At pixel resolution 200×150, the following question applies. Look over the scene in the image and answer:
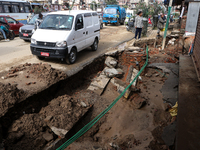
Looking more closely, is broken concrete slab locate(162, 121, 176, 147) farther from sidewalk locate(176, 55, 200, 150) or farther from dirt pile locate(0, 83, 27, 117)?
dirt pile locate(0, 83, 27, 117)

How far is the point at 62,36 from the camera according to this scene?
6273 millimetres

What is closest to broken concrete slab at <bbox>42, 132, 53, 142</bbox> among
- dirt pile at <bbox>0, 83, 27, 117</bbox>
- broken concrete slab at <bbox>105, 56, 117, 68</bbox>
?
dirt pile at <bbox>0, 83, 27, 117</bbox>

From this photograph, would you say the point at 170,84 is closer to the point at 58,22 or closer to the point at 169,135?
the point at 169,135

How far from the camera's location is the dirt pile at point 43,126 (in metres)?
3.54

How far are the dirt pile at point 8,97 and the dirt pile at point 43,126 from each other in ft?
1.31

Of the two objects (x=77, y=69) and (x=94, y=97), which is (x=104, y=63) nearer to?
(x=77, y=69)

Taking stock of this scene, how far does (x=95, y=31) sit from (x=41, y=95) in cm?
536

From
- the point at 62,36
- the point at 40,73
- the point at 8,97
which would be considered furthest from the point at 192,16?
the point at 8,97

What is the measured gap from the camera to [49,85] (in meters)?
5.03

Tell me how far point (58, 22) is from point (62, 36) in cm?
100

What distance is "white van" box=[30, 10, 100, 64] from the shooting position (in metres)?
6.22

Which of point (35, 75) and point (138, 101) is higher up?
point (35, 75)

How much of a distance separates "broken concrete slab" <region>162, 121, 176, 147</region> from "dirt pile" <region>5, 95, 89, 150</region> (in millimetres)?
2180

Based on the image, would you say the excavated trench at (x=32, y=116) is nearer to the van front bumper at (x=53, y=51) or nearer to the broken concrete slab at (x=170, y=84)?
the van front bumper at (x=53, y=51)
